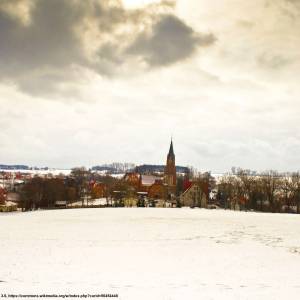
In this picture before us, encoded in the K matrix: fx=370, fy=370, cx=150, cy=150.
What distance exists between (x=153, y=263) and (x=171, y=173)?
120054mm

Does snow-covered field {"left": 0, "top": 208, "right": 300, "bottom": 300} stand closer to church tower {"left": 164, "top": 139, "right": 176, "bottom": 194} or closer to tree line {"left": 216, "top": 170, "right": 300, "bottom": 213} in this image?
tree line {"left": 216, "top": 170, "right": 300, "bottom": 213}

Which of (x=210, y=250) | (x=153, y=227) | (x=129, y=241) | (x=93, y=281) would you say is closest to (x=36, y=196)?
(x=153, y=227)

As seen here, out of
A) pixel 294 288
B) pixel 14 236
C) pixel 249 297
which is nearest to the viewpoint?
pixel 249 297

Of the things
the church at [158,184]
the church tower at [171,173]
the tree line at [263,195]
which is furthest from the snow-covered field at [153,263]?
the church tower at [171,173]

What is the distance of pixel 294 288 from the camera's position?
1839 cm

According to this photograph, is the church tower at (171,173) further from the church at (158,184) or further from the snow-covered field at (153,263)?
the snow-covered field at (153,263)

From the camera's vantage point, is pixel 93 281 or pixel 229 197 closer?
pixel 93 281

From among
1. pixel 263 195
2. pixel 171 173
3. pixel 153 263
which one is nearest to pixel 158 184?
pixel 171 173

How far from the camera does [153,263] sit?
23.9 m

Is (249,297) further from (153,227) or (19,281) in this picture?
(153,227)

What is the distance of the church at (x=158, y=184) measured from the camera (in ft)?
386

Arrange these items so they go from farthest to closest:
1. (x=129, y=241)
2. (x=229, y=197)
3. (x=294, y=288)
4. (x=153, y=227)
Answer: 1. (x=229, y=197)
2. (x=153, y=227)
3. (x=129, y=241)
4. (x=294, y=288)

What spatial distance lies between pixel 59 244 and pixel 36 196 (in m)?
69.9

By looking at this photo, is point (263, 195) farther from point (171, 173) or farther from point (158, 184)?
point (171, 173)
